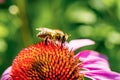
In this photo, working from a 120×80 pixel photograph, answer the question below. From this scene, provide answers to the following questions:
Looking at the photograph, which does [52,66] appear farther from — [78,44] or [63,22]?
[63,22]

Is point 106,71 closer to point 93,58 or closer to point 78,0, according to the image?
point 93,58

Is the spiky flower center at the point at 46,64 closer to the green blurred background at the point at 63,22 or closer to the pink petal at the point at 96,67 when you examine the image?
the pink petal at the point at 96,67

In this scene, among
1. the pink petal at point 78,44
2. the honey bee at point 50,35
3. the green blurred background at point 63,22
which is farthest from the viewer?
the green blurred background at point 63,22

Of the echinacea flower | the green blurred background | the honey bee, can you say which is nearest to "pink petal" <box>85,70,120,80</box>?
the echinacea flower

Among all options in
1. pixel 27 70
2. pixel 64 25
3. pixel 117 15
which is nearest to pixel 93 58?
pixel 27 70

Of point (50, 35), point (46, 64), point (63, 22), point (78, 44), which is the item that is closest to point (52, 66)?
point (46, 64)

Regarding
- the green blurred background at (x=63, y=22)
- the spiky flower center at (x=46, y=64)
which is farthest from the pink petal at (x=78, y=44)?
the green blurred background at (x=63, y=22)
